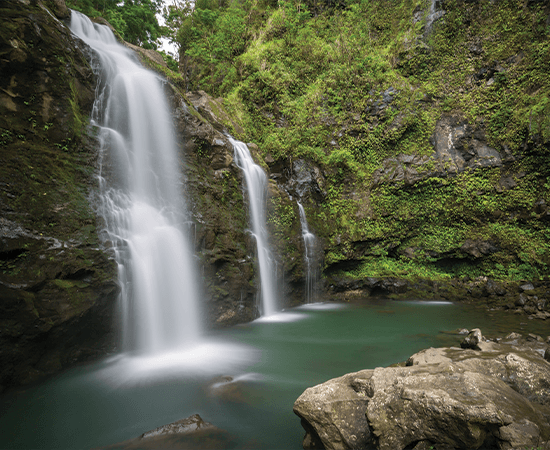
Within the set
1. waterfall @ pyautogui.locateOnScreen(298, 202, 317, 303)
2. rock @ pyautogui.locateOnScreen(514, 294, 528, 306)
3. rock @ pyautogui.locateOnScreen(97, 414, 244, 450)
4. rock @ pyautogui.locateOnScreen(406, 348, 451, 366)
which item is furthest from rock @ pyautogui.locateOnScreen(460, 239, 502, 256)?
rock @ pyautogui.locateOnScreen(97, 414, 244, 450)

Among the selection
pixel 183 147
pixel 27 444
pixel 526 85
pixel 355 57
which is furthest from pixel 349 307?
pixel 355 57

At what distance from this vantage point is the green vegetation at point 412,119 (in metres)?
11.0

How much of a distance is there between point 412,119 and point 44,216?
1359 cm

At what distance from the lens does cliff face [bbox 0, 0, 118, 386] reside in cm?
425

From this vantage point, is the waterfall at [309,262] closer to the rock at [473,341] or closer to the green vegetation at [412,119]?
the green vegetation at [412,119]

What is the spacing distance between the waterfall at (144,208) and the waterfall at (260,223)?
250 centimetres

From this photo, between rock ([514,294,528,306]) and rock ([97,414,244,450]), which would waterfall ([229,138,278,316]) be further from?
rock ([514,294,528,306])

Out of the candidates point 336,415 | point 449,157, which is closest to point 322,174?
point 449,157

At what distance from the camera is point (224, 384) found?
4449 millimetres

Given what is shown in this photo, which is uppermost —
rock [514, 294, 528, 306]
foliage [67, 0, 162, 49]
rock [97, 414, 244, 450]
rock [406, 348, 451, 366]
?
foliage [67, 0, 162, 49]

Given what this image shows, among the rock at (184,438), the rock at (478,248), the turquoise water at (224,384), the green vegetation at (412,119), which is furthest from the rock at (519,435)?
the rock at (478,248)

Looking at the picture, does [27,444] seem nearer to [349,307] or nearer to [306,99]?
[349,307]

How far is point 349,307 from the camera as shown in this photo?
10516 mm

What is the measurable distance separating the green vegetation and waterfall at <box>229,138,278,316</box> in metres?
1.18
